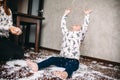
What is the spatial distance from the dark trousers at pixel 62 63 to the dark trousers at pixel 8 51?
545 millimetres

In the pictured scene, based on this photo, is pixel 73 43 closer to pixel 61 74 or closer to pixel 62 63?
pixel 62 63

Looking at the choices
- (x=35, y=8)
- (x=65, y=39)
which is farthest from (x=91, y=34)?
(x=35, y=8)

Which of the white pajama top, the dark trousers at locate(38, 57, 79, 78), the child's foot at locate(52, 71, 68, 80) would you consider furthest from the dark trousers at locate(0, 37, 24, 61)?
the child's foot at locate(52, 71, 68, 80)

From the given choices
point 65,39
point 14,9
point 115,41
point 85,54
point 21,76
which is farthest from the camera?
point 14,9

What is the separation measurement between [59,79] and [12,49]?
924 mm

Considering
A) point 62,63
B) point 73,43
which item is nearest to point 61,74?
point 62,63

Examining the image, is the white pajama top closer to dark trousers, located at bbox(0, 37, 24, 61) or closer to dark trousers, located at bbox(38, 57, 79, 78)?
dark trousers, located at bbox(38, 57, 79, 78)

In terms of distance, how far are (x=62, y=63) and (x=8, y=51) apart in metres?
0.75

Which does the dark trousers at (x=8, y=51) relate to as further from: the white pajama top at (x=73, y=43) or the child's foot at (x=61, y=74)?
the child's foot at (x=61, y=74)

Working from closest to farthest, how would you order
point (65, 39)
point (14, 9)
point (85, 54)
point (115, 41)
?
point (65, 39)
point (115, 41)
point (85, 54)
point (14, 9)

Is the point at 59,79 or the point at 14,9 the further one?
the point at 14,9

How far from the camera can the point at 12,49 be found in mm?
2592

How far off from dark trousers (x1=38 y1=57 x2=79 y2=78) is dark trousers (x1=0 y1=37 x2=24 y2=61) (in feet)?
1.79

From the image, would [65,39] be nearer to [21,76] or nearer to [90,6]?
[21,76]
